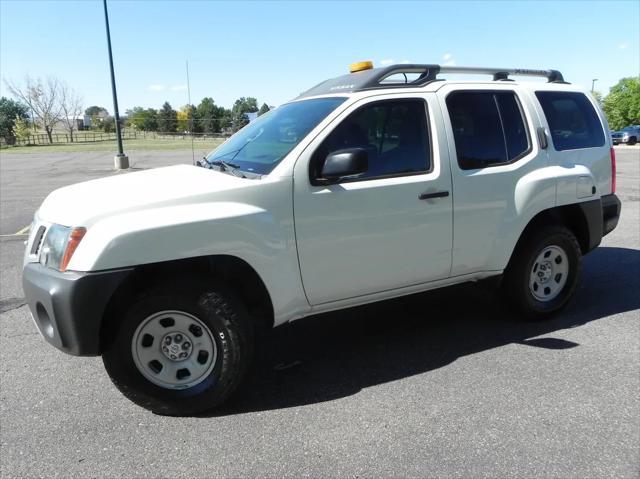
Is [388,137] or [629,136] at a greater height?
[388,137]

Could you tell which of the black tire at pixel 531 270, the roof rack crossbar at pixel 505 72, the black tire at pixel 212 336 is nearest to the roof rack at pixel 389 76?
the roof rack crossbar at pixel 505 72

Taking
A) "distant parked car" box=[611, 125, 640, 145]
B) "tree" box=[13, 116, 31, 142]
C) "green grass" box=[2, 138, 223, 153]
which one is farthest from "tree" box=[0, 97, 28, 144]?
"distant parked car" box=[611, 125, 640, 145]

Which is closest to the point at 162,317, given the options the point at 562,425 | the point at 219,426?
the point at 219,426

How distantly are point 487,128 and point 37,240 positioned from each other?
3.24 m

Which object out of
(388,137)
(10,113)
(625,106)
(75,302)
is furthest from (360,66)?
(10,113)

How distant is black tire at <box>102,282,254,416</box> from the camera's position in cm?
280

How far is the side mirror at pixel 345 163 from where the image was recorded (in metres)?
2.98

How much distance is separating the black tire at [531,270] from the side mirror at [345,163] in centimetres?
183

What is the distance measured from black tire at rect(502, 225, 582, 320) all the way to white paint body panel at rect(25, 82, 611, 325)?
8.6 inches

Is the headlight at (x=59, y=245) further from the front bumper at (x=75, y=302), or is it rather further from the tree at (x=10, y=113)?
the tree at (x=10, y=113)

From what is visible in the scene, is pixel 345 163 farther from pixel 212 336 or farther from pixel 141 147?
pixel 141 147

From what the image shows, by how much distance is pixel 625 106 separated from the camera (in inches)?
2613

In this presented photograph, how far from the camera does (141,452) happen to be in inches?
105

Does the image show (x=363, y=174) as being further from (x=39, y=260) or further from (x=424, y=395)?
(x=39, y=260)
